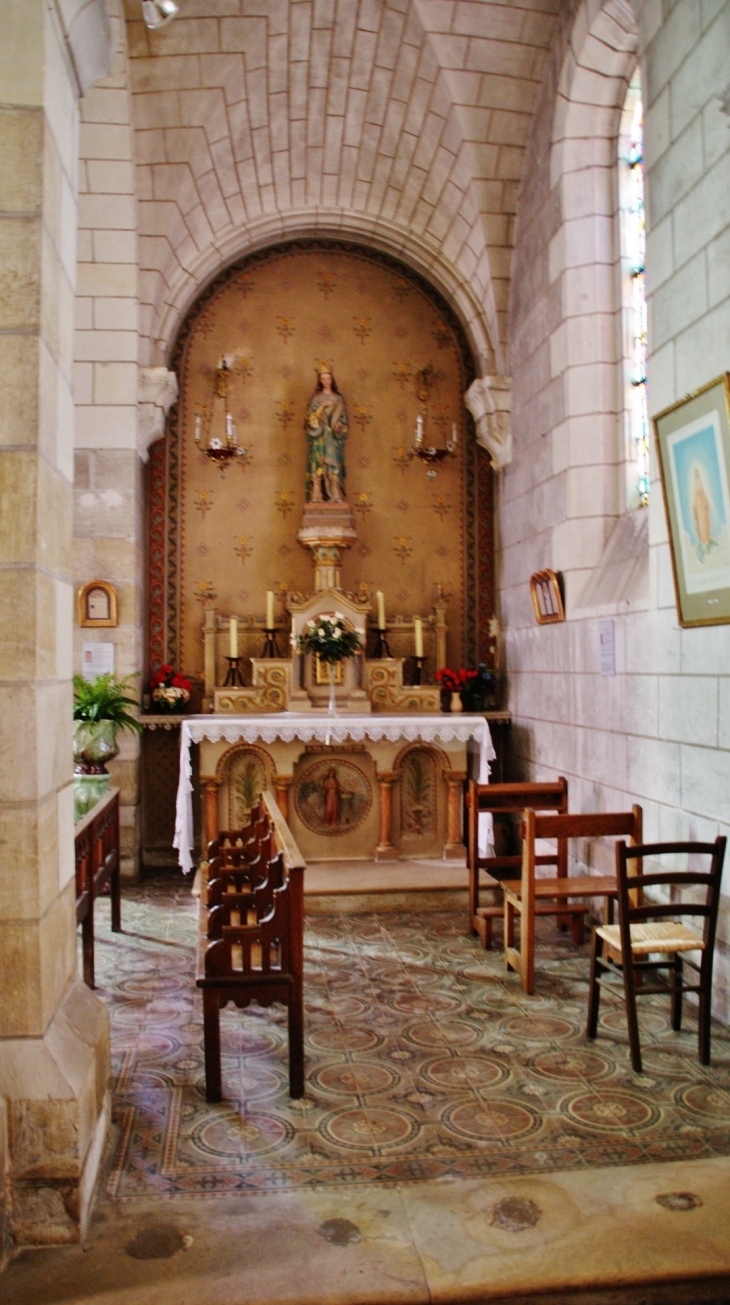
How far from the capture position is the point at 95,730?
21.0 feet

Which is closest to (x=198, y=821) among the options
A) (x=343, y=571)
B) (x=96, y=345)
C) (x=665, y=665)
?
(x=343, y=571)

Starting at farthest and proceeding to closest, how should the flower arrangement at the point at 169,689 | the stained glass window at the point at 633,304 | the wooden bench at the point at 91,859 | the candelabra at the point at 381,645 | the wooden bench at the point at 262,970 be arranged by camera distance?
the candelabra at the point at 381,645, the flower arrangement at the point at 169,689, the stained glass window at the point at 633,304, the wooden bench at the point at 91,859, the wooden bench at the point at 262,970

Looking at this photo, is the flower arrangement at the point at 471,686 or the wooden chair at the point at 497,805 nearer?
the wooden chair at the point at 497,805

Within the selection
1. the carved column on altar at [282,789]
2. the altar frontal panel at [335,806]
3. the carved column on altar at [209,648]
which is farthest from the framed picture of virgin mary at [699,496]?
the carved column on altar at [209,648]

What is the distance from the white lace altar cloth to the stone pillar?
3988 millimetres

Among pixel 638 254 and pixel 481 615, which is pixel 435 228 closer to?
pixel 638 254

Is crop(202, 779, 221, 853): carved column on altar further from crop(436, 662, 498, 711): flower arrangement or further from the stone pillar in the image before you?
the stone pillar

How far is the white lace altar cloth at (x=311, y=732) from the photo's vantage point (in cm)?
680

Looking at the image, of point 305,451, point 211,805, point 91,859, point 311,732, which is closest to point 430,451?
point 305,451

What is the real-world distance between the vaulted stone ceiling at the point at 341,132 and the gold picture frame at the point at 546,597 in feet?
7.03

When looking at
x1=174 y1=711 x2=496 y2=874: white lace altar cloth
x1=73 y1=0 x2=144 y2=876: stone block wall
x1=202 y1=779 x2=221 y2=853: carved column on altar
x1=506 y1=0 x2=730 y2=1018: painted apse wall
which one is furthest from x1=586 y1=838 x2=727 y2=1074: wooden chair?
x1=73 y1=0 x2=144 y2=876: stone block wall

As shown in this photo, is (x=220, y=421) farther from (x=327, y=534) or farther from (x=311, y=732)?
(x=311, y=732)

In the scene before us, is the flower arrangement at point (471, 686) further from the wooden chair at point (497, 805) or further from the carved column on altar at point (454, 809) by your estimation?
the wooden chair at point (497, 805)

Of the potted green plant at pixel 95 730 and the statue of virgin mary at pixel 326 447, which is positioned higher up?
the statue of virgin mary at pixel 326 447
